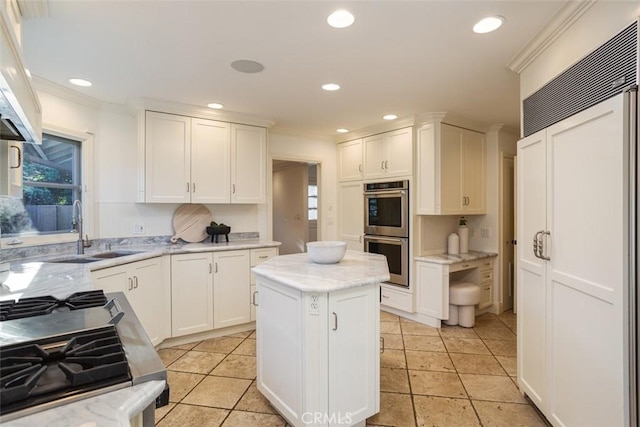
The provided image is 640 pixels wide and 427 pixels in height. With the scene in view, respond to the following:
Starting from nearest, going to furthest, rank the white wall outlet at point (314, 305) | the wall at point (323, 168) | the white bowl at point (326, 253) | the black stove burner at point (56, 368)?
the black stove burner at point (56, 368)
the white wall outlet at point (314, 305)
the white bowl at point (326, 253)
the wall at point (323, 168)

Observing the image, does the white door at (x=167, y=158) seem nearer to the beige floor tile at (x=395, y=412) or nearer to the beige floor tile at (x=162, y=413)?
the beige floor tile at (x=162, y=413)

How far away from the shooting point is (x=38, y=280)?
183 cm

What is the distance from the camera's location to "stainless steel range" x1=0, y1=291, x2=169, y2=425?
72cm

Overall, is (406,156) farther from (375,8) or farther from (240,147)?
(375,8)

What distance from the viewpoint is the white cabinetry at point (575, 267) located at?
4.48ft


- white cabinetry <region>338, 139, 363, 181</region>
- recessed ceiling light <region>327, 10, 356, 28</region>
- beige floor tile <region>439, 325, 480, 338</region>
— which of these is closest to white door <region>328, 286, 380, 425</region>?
recessed ceiling light <region>327, 10, 356, 28</region>

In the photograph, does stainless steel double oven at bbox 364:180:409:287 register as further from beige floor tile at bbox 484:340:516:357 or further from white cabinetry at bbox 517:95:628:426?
white cabinetry at bbox 517:95:628:426

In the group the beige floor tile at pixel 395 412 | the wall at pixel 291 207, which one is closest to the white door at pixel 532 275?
the beige floor tile at pixel 395 412

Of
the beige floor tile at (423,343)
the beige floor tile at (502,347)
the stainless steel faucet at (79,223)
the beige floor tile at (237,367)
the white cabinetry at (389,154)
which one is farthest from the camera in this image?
the white cabinetry at (389,154)

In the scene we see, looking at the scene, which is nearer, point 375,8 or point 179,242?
point 375,8

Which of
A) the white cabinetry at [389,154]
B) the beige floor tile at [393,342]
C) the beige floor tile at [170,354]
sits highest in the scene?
the white cabinetry at [389,154]

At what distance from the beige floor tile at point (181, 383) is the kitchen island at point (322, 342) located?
73cm

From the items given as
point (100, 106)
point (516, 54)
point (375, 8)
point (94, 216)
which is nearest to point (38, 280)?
point (94, 216)

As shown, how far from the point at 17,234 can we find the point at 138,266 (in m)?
0.91
